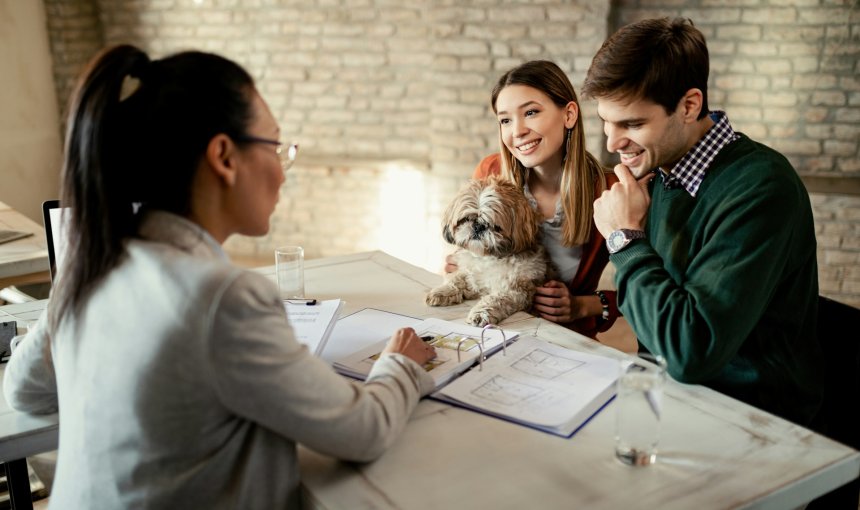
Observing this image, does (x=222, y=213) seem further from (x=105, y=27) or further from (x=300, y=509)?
(x=105, y=27)

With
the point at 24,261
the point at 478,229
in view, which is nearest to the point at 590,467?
the point at 478,229

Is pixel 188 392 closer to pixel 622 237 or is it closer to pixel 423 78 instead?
pixel 622 237

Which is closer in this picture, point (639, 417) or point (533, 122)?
point (639, 417)

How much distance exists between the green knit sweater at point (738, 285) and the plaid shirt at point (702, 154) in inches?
0.7

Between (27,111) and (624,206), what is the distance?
18.8 ft

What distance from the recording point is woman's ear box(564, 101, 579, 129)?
232 centimetres

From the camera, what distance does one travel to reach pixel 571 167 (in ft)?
7.53

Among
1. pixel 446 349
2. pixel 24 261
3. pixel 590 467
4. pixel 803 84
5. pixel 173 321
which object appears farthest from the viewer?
pixel 803 84

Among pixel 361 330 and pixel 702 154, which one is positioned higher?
pixel 702 154

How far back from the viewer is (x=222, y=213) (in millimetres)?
1154

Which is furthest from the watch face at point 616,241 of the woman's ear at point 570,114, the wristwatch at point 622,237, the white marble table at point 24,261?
the white marble table at point 24,261

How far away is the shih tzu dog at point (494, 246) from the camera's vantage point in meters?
2.09

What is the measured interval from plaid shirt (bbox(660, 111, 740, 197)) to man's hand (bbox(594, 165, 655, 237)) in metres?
0.10

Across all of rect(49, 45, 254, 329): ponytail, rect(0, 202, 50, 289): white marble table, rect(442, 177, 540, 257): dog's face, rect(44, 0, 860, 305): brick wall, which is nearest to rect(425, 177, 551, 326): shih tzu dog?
rect(442, 177, 540, 257): dog's face
